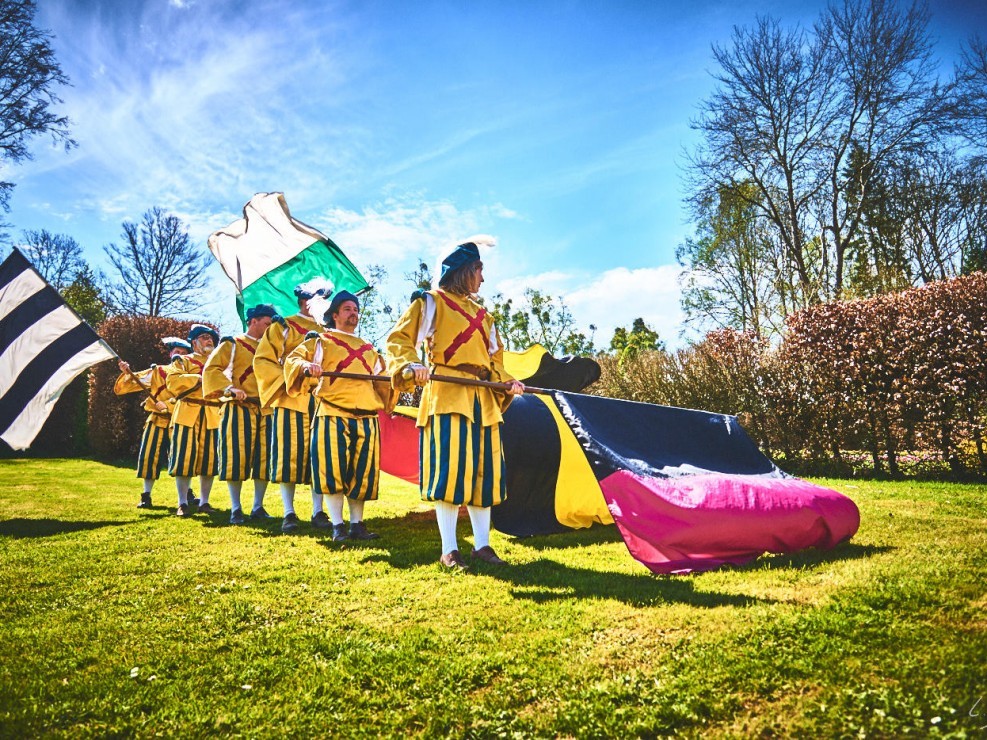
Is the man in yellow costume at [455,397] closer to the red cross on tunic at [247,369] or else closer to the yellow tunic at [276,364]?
the yellow tunic at [276,364]

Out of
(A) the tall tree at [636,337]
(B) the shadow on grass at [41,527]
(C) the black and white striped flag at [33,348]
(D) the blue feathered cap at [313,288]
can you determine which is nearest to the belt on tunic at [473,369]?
(D) the blue feathered cap at [313,288]

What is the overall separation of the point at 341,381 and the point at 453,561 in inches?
86.2

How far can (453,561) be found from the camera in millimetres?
4148

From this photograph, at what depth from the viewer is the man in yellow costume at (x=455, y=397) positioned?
4.20m

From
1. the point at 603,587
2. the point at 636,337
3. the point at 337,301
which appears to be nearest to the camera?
the point at 603,587

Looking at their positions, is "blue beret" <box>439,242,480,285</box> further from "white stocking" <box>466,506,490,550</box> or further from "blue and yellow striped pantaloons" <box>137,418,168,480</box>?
"blue and yellow striped pantaloons" <box>137,418,168,480</box>

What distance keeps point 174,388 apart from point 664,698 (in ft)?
24.1

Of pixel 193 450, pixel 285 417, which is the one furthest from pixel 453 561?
pixel 193 450

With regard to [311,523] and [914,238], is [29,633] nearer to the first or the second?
[311,523]

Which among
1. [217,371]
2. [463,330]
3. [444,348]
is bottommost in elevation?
[444,348]

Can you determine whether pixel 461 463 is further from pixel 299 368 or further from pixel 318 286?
pixel 318 286

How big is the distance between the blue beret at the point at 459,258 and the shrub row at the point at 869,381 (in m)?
6.42

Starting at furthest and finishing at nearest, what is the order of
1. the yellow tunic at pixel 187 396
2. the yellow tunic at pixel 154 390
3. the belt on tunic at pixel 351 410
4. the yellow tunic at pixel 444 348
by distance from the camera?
the yellow tunic at pixel 154 390
the yellow tunic at pixel 187 396
the belt on tunic at pixel 351 410
the yellow tunic at pixel 444 348

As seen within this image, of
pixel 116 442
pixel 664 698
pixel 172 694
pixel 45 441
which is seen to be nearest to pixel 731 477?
pixel 664 698
